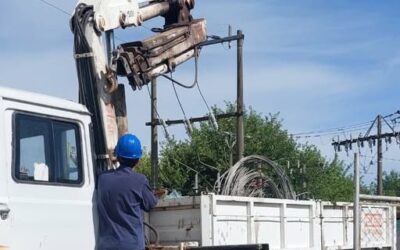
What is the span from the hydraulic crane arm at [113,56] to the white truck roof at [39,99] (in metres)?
0.46

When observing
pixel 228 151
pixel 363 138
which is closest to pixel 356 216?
pixel 228 151

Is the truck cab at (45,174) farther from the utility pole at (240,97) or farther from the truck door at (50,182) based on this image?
the utility pole at (240,97)

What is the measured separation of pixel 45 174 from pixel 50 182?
0.07 m

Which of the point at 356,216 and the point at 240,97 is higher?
the point at 240,97

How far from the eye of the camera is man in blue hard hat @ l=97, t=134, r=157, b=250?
5.48 meters

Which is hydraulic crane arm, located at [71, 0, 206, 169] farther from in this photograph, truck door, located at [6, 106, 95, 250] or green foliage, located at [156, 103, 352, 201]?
green foliage, located at [156, 103, 352, 201]

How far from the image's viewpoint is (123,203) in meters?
5.52

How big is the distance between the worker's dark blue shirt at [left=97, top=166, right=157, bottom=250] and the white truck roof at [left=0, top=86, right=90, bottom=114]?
0.56 meters

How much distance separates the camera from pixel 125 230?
5.48 m

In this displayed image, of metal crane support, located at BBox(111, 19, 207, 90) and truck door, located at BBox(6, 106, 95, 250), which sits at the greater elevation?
metal crane support, located at BBox(111, 19, 207, 90)

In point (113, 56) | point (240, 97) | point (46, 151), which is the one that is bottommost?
point (46, 151)

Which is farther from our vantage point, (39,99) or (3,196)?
(39,99)

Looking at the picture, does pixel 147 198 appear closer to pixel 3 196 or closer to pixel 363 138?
pixel 3 196

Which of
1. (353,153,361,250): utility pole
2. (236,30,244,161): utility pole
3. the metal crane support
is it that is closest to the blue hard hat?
the metal crane support
